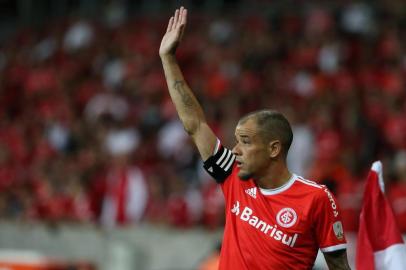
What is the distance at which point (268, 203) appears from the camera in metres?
4.58

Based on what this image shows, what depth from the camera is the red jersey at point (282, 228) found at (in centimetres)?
444

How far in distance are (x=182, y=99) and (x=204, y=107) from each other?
8.02 m

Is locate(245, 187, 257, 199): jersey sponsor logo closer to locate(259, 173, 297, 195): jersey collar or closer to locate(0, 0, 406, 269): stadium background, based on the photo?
locate(259, 173, 297, 195): jersey collar

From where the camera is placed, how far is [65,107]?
1546 cm

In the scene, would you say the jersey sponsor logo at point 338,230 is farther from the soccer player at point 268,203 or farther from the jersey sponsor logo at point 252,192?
the jersey sponsor logo at point 252,192

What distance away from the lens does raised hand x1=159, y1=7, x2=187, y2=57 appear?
4.93 meters

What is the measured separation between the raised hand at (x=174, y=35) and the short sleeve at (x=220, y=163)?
60cm

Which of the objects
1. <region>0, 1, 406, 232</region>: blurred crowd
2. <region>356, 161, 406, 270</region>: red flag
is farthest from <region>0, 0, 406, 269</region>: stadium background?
<region>356, 161, 406, 270</region>: red flag

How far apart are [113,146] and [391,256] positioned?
8.22m

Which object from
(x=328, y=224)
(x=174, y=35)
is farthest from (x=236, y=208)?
(x=174, y=35)

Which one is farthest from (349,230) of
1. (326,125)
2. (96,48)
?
(96,48)

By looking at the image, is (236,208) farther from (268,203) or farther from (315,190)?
(315,190)

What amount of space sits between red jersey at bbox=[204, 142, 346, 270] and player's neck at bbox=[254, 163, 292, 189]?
1.0 inches

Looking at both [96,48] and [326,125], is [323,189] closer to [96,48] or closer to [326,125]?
[326,125]
